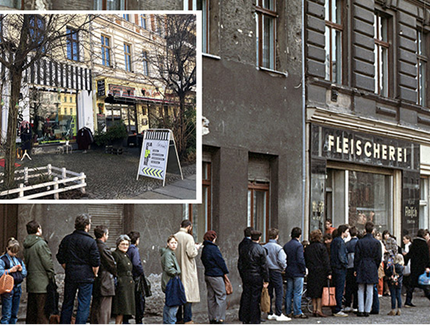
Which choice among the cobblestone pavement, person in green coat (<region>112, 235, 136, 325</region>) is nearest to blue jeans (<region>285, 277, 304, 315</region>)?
person in green coat (<region>112, 235, 136, 325</region>)

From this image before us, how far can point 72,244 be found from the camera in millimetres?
9961

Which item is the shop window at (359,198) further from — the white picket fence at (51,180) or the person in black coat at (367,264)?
the white picket fence at (51,180)

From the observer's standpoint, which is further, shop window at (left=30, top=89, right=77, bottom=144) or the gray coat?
the gray coat

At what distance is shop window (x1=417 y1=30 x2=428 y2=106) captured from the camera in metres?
22.9

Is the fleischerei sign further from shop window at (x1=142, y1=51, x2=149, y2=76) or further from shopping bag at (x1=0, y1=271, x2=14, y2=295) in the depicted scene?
shopping bag at (x1=0, y1=271, x2=14, y2=295)

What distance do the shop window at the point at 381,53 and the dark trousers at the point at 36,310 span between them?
13.2 meters

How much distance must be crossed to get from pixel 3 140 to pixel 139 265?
2.91 m

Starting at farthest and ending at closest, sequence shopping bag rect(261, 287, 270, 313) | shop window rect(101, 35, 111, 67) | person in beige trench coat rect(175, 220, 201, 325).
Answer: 1. shopping bag rect(261, 287, 270, 313)
2. person in beige trench coat rect(175, 220, 201, 325)
3. shop window rect(101, 35, 111, 67)

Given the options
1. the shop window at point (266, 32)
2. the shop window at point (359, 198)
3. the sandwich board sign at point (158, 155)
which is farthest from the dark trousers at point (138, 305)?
the shop window at point (359, 198)

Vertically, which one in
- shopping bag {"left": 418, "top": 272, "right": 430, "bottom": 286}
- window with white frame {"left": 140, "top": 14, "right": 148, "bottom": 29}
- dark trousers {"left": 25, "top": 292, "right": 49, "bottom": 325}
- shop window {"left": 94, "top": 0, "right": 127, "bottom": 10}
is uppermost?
shop window {"left": 94, "top": 0, "right": 127, "bottom": 10}

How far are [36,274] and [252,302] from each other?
140 inches

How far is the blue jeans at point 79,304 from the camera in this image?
391 inches

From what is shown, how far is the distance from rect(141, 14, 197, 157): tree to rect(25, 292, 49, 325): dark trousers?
2850 mm

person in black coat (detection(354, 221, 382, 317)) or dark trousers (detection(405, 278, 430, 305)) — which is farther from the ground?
person in black coat (detection(354, 221, 382, 317))
